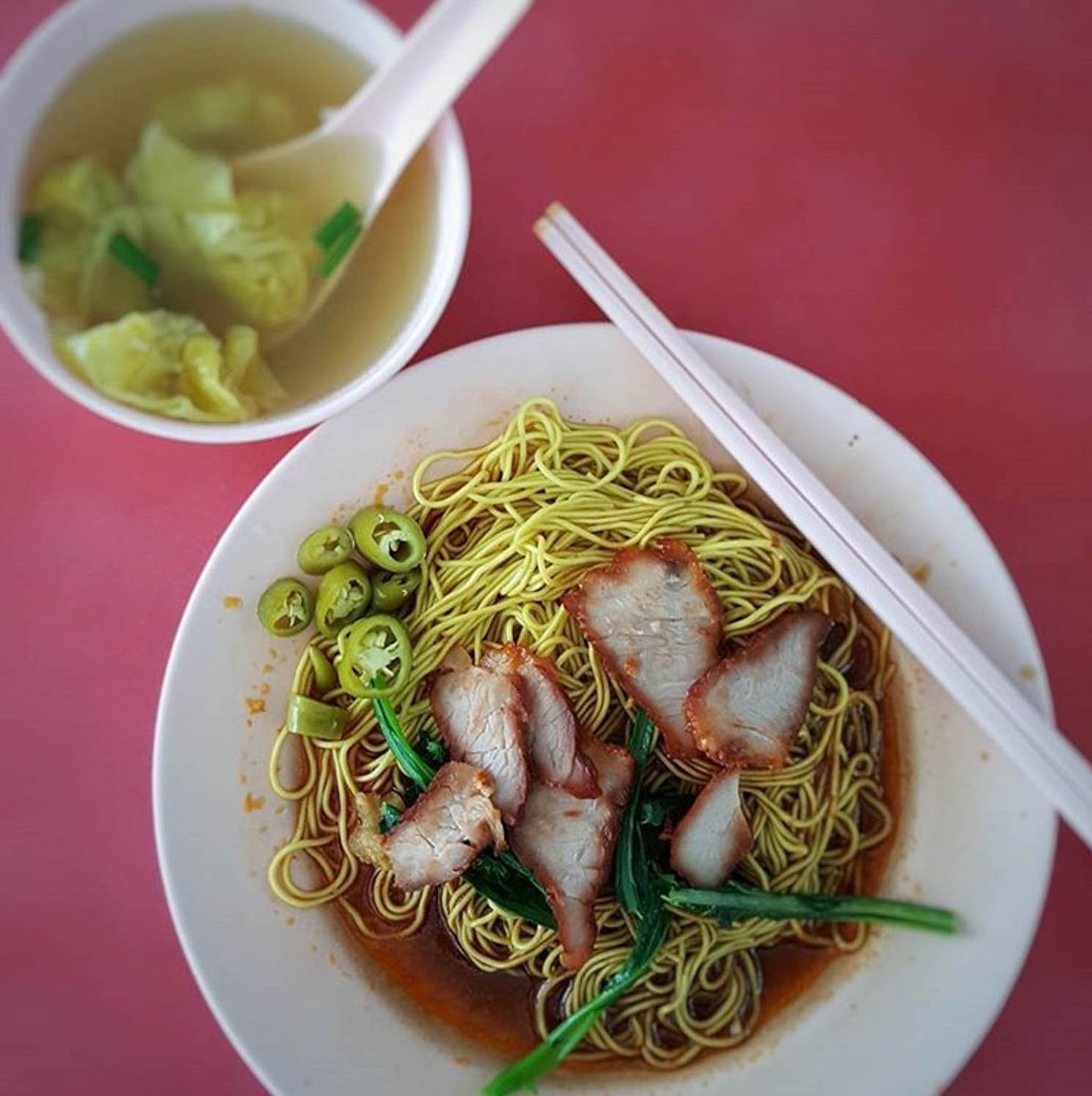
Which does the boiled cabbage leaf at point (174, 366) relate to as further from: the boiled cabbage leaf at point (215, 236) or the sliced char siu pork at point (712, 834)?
the sliced char siu pork at point (712, 834)

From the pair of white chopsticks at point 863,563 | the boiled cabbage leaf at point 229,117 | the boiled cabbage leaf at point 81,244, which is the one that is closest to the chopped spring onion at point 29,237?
the boiled cabbage leaf at point 81,244

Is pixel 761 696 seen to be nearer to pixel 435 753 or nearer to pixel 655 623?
→ pixel 655 623

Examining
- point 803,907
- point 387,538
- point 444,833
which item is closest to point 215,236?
point 387,538

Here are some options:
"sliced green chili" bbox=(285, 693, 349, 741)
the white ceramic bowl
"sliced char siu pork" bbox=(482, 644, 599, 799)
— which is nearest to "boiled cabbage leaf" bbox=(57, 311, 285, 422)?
the white ceramic bowl

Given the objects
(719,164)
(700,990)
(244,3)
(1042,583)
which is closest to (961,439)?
(1042,583)

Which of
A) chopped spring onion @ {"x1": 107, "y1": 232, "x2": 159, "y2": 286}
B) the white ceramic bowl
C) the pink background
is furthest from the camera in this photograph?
the pink background

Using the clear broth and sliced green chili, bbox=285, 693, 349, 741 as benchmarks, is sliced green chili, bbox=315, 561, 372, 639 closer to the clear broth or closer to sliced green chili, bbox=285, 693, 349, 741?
sliced green chili, bbox=285, 693, 349, 741
